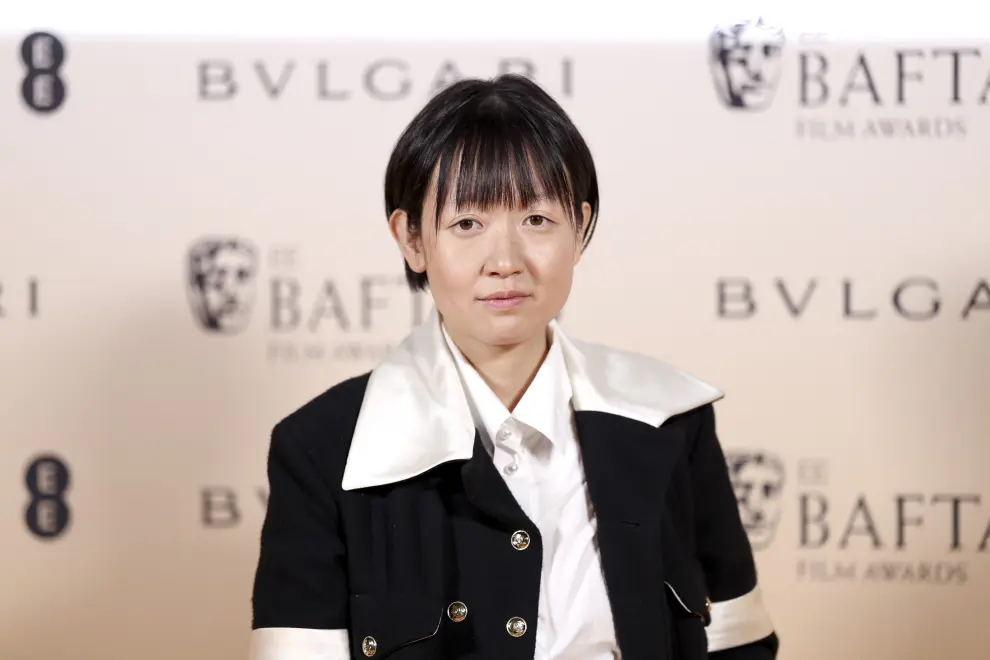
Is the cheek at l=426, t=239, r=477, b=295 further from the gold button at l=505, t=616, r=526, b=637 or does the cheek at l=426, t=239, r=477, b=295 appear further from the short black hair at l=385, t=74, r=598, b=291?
the gold button at l=505, t=616, r=526, b=637

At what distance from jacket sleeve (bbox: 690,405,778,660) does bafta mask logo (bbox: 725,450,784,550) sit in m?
0.88

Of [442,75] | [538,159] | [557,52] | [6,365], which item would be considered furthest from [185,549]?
[538,159]

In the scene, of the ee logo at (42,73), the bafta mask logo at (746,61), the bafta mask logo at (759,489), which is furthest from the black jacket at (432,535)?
the ee logo at (42,73)

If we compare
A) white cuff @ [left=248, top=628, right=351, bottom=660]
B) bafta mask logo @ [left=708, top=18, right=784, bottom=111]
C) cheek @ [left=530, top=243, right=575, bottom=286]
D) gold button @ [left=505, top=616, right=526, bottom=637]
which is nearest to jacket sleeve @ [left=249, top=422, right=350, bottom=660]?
white cuff @ [left=248, top=628, right=351, bottom=660]

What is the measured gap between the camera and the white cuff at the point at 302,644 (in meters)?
1.06

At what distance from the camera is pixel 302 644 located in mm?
1067

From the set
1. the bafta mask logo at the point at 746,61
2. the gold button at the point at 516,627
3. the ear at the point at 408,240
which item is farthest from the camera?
the bafta mask logo at the point at 746,61

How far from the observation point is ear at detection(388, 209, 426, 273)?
45.9 inches

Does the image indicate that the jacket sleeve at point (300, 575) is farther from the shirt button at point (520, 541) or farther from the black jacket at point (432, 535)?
the shirt button at point (520, 541)

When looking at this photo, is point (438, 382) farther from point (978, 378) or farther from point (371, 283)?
point (978, 378)

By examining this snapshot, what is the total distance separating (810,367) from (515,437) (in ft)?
3.48

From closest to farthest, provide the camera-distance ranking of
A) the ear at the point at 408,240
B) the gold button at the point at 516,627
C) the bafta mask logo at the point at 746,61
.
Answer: the gold button at the point at 516,627 < the ear at the point at 408,240 < the bafta mask logo at the point at 746,61

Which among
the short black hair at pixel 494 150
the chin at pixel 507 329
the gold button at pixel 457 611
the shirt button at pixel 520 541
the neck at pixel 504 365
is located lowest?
the gold button at pixel 457 611

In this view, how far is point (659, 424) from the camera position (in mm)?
1174
